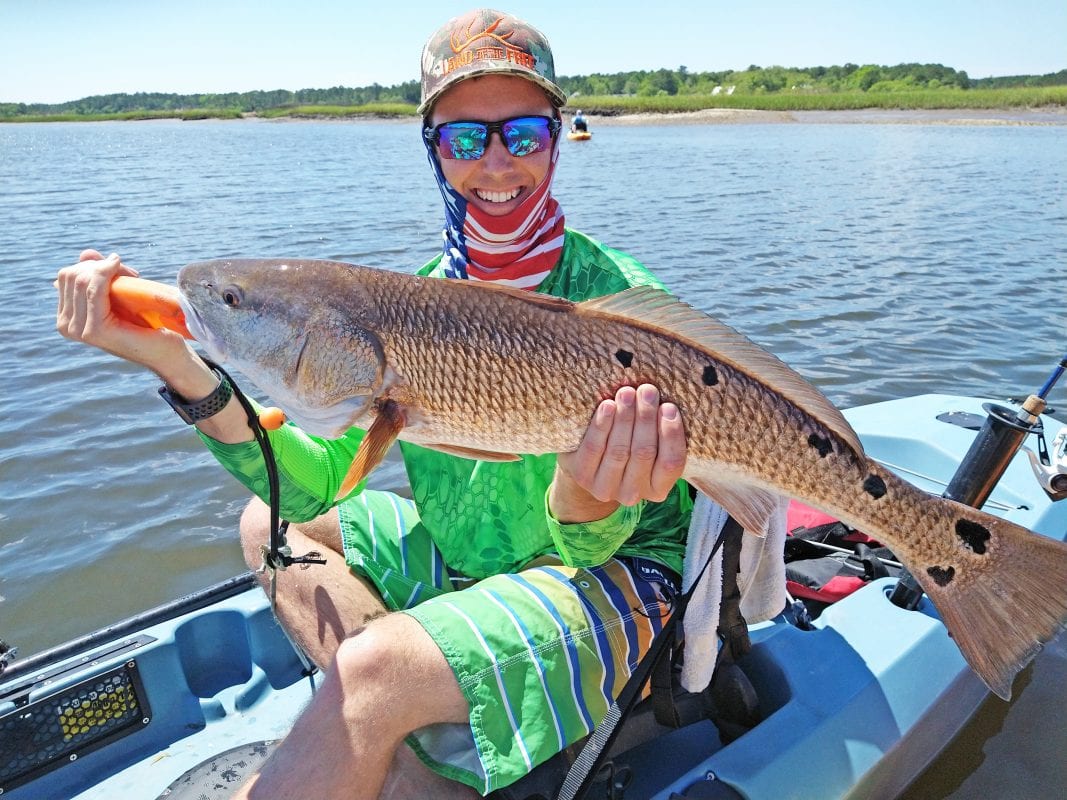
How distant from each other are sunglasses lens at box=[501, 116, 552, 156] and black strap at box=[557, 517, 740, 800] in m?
1.34

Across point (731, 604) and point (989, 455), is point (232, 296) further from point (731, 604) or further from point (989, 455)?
point (989, 455)

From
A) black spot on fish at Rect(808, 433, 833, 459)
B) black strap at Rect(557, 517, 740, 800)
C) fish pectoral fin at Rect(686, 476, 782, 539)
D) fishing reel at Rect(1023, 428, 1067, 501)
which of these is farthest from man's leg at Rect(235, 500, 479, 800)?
fishing reel at Rect(1023, 428, 1067, 501)

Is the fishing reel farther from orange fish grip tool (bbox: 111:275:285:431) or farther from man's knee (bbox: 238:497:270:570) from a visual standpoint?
orange fish grip tool (bbox: 111:275:285:431)

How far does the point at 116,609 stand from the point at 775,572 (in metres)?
4.10

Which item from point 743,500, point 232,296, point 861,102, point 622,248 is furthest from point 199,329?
point 861,102

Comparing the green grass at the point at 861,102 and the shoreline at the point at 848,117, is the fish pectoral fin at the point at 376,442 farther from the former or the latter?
the green grass at the point at 861,102

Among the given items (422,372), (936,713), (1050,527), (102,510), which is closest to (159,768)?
(422,372)

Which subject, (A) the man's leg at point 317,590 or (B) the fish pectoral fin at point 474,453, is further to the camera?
(A) the man's leg at point 317,590

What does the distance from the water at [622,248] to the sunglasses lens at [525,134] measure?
3.06m

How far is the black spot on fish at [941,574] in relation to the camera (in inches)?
78.5

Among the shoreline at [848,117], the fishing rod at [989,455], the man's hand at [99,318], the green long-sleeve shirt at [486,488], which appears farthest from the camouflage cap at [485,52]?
the shoreline at [848,117]

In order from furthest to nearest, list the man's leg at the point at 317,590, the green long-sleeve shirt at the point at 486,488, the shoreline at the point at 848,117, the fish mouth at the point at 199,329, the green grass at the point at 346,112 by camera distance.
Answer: the green grass at the point at 346,112
the shoreline at the point at 848,117
the man's leg at the point at 317,590
the green long-sleeve shirt at the point at 486,488
the fish mouth at the point at 199,329

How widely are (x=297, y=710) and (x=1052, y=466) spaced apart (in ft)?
10.7

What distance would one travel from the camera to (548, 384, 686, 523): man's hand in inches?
78.2
